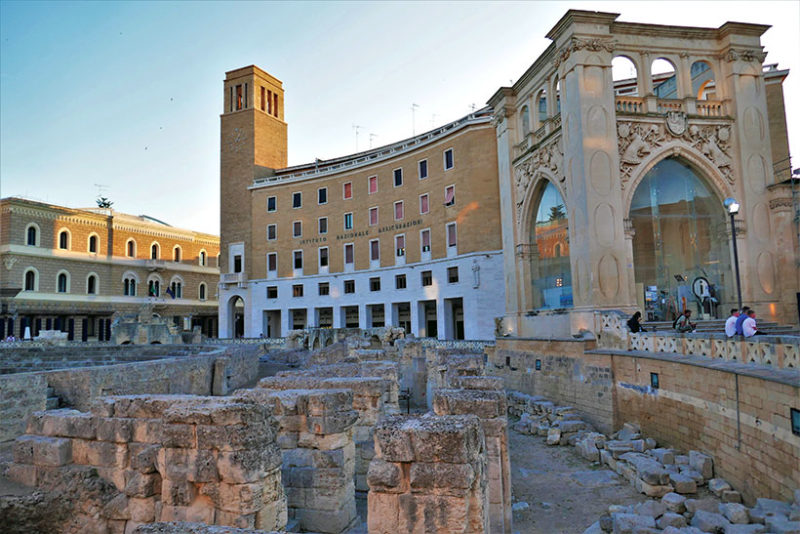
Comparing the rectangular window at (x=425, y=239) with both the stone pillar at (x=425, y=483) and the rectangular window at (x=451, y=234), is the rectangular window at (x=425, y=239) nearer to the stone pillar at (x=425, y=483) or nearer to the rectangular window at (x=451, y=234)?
the rectangular window at (x=451, y=234)

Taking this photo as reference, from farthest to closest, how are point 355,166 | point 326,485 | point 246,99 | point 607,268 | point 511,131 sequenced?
point 246,99, point 355,166, point 511,131, point 607,268, point 326,485

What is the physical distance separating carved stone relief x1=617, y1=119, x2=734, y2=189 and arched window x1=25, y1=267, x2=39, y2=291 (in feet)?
127

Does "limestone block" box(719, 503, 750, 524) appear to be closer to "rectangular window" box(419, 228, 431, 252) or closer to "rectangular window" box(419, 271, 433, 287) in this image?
"rectangular window" box(419, 271, 433, 287)

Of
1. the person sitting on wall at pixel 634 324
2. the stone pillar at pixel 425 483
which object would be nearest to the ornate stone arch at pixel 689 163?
the person sitting on wall at pixel 634 324

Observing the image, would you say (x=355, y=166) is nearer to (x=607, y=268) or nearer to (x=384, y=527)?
(x=607, y=268)

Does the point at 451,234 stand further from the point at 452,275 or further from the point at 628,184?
the point at 628,184

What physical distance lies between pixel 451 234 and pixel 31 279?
97.9 ft

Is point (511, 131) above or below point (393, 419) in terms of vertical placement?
above

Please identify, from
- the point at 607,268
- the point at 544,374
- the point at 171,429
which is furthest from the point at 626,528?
the point at 607,268

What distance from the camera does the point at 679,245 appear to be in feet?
68.8

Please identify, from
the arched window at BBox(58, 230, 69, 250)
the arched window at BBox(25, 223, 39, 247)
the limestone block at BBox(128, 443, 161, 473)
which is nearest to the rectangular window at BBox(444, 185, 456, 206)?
the arched window at BBox(58, 230, 69, 250)

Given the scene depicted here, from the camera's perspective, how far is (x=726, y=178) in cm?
2058

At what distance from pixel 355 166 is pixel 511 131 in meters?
17.8

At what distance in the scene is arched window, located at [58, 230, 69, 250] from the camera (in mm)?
38688
